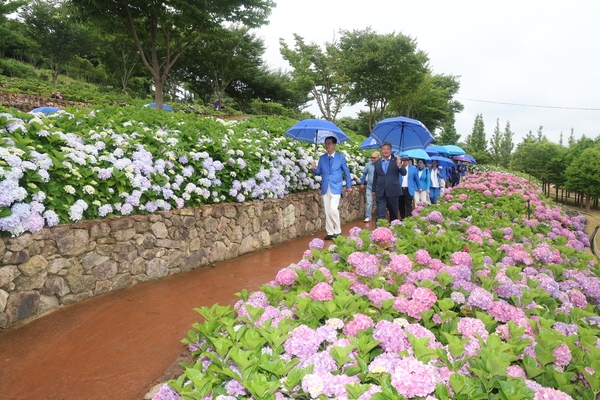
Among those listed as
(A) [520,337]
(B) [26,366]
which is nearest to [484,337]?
(A) [520,337]

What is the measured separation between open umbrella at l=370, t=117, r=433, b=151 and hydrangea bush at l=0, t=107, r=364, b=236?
2.17 metres

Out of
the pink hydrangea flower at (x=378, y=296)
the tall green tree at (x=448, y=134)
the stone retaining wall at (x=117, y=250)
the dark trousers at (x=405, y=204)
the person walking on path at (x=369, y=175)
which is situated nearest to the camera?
the pink hydrangea flower at (x=378, y=296)

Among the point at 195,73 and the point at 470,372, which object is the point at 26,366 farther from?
the point at 195,73

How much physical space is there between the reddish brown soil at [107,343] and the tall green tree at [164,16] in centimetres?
1072

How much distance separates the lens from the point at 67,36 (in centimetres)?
2817

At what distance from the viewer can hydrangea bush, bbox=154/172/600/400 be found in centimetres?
142

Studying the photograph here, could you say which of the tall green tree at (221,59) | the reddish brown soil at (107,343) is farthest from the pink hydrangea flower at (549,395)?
the tall green tree at (221,59)

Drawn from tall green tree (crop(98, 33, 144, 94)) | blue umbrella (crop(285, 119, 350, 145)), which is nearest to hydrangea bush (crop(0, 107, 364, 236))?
blue umbrella (crop(285, 119, 350, 145))

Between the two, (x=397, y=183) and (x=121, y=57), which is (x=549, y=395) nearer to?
(x=397, y=183)

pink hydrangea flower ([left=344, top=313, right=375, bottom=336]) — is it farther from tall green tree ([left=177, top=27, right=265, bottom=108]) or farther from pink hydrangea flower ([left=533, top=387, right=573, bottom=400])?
tall green tree ([left=177, top=27, right=265, bottom=108])

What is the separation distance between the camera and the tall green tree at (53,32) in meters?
26.3

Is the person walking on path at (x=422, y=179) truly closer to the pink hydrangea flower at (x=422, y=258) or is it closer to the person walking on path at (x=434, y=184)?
the person walking on path at (x=434, y=184)

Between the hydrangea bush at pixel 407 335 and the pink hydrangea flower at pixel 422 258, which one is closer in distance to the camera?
the hydrangea bush at pixel 407 335

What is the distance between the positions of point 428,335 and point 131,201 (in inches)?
163
